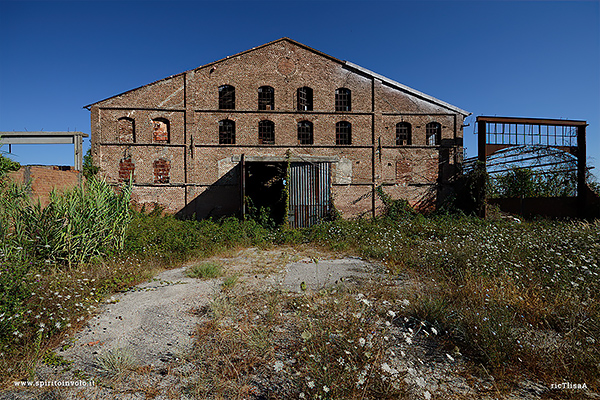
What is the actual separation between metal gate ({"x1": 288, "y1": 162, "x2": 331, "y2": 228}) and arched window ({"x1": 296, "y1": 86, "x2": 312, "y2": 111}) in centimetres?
534

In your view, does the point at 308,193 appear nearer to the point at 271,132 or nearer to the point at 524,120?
the point at 271,132

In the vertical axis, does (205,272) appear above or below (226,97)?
below

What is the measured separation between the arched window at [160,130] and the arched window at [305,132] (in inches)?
294

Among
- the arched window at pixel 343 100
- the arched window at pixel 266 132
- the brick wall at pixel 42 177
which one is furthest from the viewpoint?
the arched window at pixel 343 100

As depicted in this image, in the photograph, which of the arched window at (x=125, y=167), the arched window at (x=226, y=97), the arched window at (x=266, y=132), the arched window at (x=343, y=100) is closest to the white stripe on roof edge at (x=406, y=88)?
the arched window at (x=343, y=100)

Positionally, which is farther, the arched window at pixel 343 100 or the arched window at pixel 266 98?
the arched window at pixel 343 100

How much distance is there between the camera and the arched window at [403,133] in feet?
52.5

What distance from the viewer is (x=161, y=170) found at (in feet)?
47.2

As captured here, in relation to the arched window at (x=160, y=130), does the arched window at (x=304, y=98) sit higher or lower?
higher

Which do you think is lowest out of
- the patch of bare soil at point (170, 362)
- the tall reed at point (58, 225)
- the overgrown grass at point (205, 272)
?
the patch of bare soil at point (170, 362)

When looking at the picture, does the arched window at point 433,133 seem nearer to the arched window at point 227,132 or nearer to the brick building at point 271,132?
the brick building at point 271,132

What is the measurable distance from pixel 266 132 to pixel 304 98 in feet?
10.2

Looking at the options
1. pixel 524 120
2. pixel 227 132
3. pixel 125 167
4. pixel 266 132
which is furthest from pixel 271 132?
pixel 524 120

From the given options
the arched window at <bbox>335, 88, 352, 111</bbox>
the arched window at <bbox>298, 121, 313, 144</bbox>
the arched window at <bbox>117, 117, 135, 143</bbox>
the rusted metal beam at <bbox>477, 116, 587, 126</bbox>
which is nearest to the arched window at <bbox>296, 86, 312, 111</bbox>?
the arched window at <bbox>298, 121, 313, 144</bbox>
